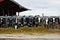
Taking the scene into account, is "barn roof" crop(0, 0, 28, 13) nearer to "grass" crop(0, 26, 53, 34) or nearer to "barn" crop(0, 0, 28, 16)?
"barn" crop(0, 0, 28, 16)

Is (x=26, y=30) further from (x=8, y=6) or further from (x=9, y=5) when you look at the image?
(x=8, y=6)

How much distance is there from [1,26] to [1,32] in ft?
8.45

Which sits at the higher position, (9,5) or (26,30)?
(9,5)

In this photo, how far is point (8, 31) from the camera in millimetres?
18641

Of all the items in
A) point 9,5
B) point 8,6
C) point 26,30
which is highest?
point 9,5

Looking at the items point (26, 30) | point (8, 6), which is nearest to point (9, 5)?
point (8, 6)

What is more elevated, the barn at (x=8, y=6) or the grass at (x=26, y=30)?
the barn at (x=8, y=6)

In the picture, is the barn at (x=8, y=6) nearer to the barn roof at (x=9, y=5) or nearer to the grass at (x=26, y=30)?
the barn roof at (x=9, y=5)

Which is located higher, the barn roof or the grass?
the barn roof

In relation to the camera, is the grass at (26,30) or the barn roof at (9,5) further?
the barn roof at (9,5)

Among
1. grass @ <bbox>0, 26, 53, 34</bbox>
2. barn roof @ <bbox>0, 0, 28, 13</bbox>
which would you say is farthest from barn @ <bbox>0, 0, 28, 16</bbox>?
grass @ <bbox>0, 26, 53, 34</bbox>

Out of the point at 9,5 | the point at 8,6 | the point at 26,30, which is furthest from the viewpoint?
the point at 8,6

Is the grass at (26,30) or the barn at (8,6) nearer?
the grass at (26,30)

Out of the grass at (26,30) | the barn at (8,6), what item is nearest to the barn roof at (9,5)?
the barn at (8,6)
